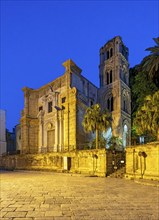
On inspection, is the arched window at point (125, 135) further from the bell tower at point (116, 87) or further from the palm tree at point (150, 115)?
the palm tree at point (150, 115)

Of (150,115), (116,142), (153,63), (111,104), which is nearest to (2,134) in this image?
(111,104)

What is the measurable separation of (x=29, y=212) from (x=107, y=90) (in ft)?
106

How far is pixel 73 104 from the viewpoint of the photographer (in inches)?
1316

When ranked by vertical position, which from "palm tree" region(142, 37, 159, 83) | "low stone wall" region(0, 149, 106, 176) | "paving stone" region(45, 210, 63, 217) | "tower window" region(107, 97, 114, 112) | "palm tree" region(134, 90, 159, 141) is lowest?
"low stone wall" region(0, 149, 106, 176)

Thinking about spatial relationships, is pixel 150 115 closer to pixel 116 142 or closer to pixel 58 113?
pixel 116 142

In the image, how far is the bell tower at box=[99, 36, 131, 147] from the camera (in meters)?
36.6

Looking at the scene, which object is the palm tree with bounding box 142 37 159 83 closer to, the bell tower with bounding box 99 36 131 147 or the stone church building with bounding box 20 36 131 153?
the stone church building with bounding box 20 36 131 153

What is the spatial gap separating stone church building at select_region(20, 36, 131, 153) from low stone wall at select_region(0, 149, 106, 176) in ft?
7.99

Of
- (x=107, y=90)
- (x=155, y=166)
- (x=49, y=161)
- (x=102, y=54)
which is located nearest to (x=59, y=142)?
(x=49, y=161)

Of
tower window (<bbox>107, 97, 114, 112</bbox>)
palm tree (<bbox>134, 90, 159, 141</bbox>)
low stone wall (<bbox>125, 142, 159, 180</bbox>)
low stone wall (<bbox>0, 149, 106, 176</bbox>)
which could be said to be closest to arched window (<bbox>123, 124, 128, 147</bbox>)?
tower window (<bbox>107, 97, 114, 112</bbox>)

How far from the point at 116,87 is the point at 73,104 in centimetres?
802

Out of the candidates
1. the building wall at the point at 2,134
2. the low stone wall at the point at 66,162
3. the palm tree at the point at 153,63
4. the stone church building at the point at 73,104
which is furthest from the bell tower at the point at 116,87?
the building wall at the point at 2,134

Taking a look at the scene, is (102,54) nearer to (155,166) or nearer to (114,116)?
(114,116)

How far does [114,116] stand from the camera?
3691 centimetres
